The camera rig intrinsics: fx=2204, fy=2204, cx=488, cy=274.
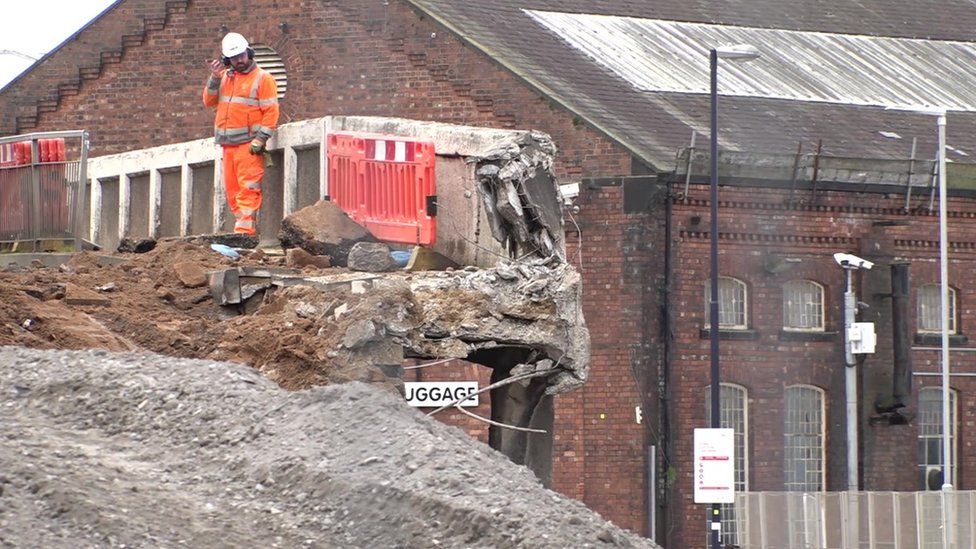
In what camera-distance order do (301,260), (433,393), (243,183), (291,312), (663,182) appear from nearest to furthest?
1. (291,312)
2. (301,260)
3. (243,183)
4. (433,393)
5. (663,182)

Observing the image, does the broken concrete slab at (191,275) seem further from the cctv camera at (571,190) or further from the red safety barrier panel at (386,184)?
the cctv camera at (571,190)

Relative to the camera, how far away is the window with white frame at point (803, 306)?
37219mm

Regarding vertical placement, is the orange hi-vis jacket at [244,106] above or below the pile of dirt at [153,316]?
above

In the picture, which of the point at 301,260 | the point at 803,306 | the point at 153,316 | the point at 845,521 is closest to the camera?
the point at 153,316

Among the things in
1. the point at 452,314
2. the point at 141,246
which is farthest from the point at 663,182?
the point at 452,314

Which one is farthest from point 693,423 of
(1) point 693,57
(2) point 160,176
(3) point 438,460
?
(3) point 438,460

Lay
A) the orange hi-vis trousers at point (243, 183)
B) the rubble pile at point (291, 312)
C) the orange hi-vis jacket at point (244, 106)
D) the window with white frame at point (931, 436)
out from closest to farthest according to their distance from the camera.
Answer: the rubble pile at point (291, 312) < the orange hi-vis trousers at point (243, 183) < the orange hi-vis jacket at point (244, 106) < the window with white frame at point (931, 436)

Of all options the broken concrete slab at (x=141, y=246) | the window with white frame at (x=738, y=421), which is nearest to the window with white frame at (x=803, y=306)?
the window with white frame at (x=738, y=421)

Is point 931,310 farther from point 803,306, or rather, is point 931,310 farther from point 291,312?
point 291,312

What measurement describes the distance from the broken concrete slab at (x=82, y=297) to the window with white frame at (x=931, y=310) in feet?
75.0

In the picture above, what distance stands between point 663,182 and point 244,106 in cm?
1344

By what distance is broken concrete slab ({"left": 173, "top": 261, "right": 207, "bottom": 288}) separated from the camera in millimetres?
19547

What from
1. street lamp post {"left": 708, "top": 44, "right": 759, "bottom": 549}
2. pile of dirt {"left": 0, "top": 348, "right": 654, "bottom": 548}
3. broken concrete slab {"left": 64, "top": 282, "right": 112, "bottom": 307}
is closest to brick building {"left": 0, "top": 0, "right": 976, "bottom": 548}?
street lamp post {"left": 708, "top": 44, "right": 759, "bottom": 549}

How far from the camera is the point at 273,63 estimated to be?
38.9m
